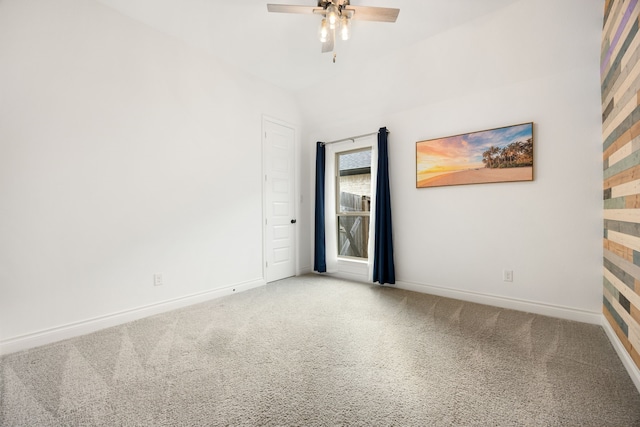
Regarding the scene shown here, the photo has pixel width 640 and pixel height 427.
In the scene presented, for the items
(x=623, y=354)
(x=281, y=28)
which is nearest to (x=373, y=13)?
(x=281, y=28)

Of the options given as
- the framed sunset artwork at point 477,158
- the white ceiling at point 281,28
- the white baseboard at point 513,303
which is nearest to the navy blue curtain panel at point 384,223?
the white baseboard at point 513,303

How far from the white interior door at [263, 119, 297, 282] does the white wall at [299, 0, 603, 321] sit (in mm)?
1400

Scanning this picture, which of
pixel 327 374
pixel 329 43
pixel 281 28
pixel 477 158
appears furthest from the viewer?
pixel 477 158

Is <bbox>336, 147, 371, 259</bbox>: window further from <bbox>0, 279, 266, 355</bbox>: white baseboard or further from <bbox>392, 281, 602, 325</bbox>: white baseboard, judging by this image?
<bbox>0, 279, 266, 355</bbox>: white baseboard

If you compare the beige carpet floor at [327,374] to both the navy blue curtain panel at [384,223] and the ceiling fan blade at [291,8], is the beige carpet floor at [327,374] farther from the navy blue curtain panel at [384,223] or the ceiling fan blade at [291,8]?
the ceiling fan blade at [291,8]

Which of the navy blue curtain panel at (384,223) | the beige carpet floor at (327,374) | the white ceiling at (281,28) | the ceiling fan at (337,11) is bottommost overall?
the beige carpet floor at (327,374)

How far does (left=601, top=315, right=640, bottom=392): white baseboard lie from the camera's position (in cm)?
170

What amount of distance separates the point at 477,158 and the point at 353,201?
193cm

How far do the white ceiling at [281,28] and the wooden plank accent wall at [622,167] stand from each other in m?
0.98

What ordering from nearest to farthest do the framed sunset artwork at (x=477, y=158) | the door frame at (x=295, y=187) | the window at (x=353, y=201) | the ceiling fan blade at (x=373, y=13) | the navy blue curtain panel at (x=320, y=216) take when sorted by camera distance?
the ceiling fan blade at (x=373, y=13) → the framed sunset artwork at (x=477, y=158) → the door frame at (x=295, y=187) → the window at (x=353, y=201) → the navy blue curtain panel at (x=320, y=216)

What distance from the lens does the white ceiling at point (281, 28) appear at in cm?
260

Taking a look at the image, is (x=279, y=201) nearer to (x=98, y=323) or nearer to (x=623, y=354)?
(x=98, y=323)

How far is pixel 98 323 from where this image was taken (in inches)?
102

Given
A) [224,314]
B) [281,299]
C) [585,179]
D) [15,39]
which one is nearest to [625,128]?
[585,179]
